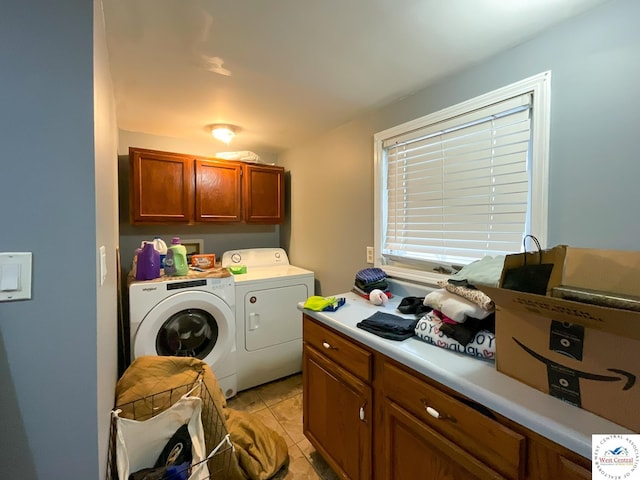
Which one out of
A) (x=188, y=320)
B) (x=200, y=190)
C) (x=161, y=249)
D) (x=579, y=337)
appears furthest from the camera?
(x=200, y=190)

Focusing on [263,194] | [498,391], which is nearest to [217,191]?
[263,194]

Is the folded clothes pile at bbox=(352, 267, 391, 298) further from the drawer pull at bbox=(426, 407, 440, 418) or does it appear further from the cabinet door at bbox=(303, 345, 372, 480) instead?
the drawer pull at bbox=(426, 407, 440, 418)

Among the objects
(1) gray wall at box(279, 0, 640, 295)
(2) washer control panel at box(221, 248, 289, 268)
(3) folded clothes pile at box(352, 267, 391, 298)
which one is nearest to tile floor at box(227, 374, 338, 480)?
(3) folded clothes pile at box(352, 267, 391, 298)

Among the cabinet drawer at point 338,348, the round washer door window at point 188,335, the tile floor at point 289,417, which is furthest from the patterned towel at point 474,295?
the round washer door window at point 188,335

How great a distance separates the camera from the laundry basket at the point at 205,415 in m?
1.25

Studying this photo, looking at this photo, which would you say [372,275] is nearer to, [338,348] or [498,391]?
[338,348]

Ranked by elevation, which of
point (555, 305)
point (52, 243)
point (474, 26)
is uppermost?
point (474, 26)

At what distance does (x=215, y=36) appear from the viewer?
1.19 metres

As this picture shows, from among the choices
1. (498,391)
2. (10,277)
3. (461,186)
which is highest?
(461,186)

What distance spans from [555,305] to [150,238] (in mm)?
2832

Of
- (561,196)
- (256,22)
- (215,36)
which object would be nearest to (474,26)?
(561,196)

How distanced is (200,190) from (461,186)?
206 centimetres

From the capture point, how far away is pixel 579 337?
2.22ft

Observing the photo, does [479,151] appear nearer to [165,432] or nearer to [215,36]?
[215,36]
